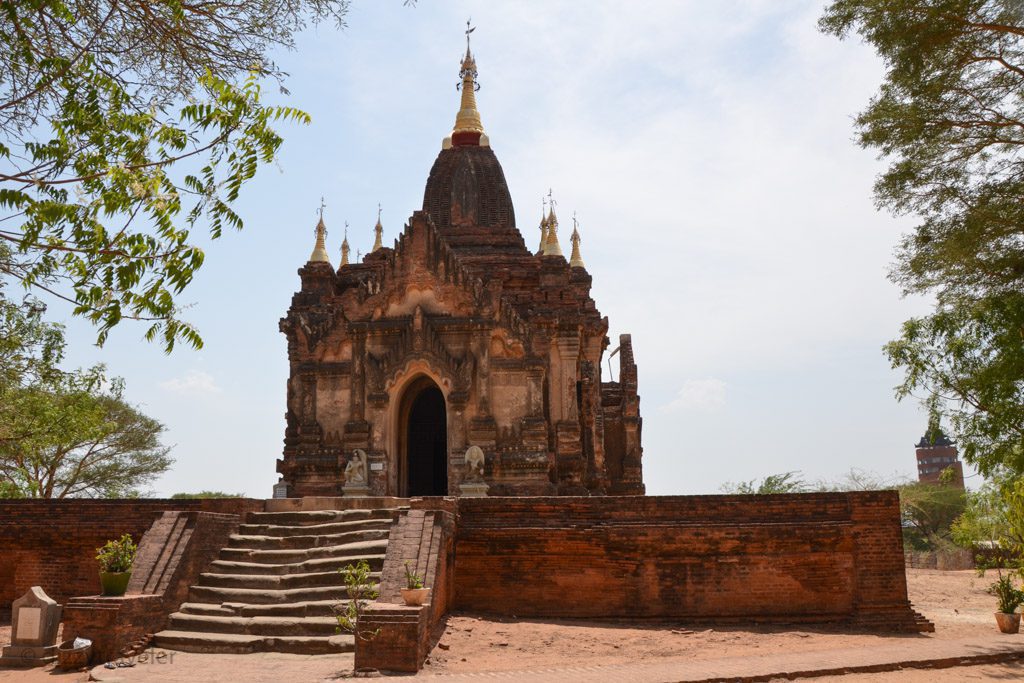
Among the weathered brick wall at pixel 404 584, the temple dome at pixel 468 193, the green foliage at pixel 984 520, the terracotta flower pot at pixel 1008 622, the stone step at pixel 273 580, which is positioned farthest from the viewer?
the temple dome at pixel 468 193

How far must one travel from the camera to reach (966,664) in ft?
35.4

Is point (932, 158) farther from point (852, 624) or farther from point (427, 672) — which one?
point (427, 672)

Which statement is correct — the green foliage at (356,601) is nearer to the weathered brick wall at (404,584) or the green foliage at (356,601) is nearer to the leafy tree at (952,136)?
the weathered brick wall at (404,584)

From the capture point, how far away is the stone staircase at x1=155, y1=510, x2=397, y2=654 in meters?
10.9

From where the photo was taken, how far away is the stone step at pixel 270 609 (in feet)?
37.0

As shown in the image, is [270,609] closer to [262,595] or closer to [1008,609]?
[262,595]

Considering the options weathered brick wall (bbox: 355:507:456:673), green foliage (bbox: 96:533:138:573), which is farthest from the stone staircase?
green foliage (bbox: 96:533:138:573)

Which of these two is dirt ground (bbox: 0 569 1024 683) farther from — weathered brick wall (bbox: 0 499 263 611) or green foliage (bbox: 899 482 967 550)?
green foliage (bbox: 899 482 967 550)

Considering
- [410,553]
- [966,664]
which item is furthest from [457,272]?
[966,664]

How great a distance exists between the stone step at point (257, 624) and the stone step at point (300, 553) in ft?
4.13

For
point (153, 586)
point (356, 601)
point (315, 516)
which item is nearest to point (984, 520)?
point (315, 516)

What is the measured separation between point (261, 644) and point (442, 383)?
10036mm

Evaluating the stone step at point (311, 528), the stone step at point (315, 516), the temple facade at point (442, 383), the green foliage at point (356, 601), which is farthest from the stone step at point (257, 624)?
the temple facade at point (442, 383)

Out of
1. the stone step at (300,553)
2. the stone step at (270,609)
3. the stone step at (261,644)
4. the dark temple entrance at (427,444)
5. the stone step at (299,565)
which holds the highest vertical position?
the dark temple entrance at (427,444)
